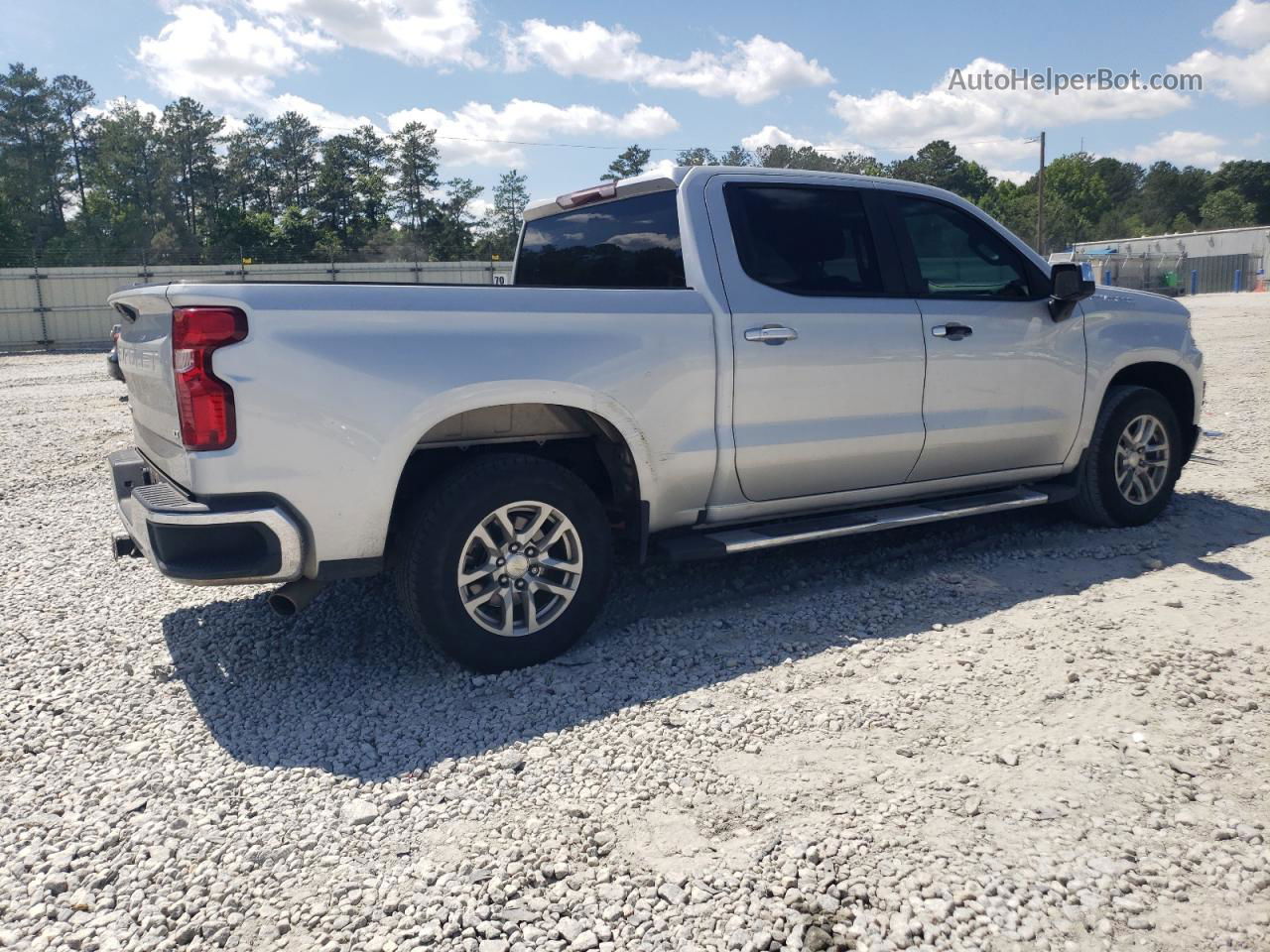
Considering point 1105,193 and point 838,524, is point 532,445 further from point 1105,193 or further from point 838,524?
point 1105,193

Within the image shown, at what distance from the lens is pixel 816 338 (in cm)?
445

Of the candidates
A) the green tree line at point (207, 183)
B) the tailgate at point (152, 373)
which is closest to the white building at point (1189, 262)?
the green tree line at point (207, 183)

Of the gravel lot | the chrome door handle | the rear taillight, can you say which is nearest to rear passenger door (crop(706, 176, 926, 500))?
the chrome door handle

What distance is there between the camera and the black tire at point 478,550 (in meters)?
3.67

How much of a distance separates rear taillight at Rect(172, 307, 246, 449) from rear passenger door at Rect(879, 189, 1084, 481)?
320 centimetres

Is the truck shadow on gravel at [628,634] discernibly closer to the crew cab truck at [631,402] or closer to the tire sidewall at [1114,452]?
the tire sidewall at [1114,452]

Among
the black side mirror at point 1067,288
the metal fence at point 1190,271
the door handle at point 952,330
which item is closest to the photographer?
the door handle at point 952,330

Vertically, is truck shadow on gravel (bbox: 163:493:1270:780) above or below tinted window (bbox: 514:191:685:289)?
below

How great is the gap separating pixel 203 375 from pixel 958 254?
3.74m

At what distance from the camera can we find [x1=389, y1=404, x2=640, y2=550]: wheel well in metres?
3.89

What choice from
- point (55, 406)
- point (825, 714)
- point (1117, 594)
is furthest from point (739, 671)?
point (55, 406)

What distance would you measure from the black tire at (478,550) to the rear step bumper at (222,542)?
0.44 m

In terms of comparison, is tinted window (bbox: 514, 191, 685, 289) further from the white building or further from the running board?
the white building

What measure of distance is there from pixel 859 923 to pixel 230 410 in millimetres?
2477
